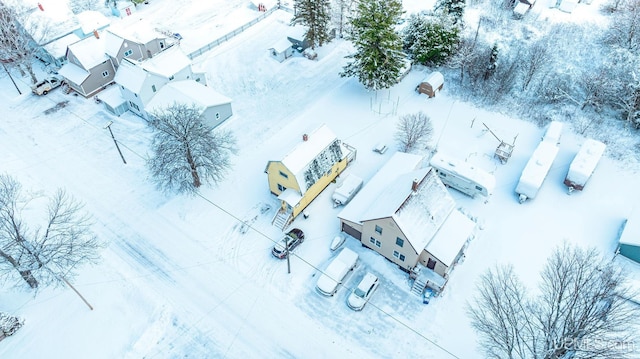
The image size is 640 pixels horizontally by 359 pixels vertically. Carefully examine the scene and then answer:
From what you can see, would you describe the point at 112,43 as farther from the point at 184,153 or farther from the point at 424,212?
the point at 424,212

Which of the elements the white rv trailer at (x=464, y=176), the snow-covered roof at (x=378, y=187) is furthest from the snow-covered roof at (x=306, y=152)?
the white rv trailer at (x=464, y=176)

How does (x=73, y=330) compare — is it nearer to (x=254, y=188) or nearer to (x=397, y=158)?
(x=254, y=188)

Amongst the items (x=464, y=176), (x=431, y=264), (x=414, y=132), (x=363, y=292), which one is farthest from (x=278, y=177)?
(x=464, y=176)

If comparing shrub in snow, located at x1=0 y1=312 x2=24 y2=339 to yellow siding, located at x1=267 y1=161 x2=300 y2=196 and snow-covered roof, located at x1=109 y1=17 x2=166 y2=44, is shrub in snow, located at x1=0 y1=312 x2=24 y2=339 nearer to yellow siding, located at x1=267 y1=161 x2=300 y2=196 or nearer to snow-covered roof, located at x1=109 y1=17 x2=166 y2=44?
yellow siding, located at x1=267 y1=161 x2=300 y2=196

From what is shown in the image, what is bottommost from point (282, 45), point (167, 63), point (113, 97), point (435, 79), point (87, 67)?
point (113, 97)

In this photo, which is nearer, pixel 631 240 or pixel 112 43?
pixel 631 240

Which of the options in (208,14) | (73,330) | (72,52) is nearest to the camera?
(73,330)

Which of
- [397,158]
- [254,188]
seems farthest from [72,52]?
[397,158]
